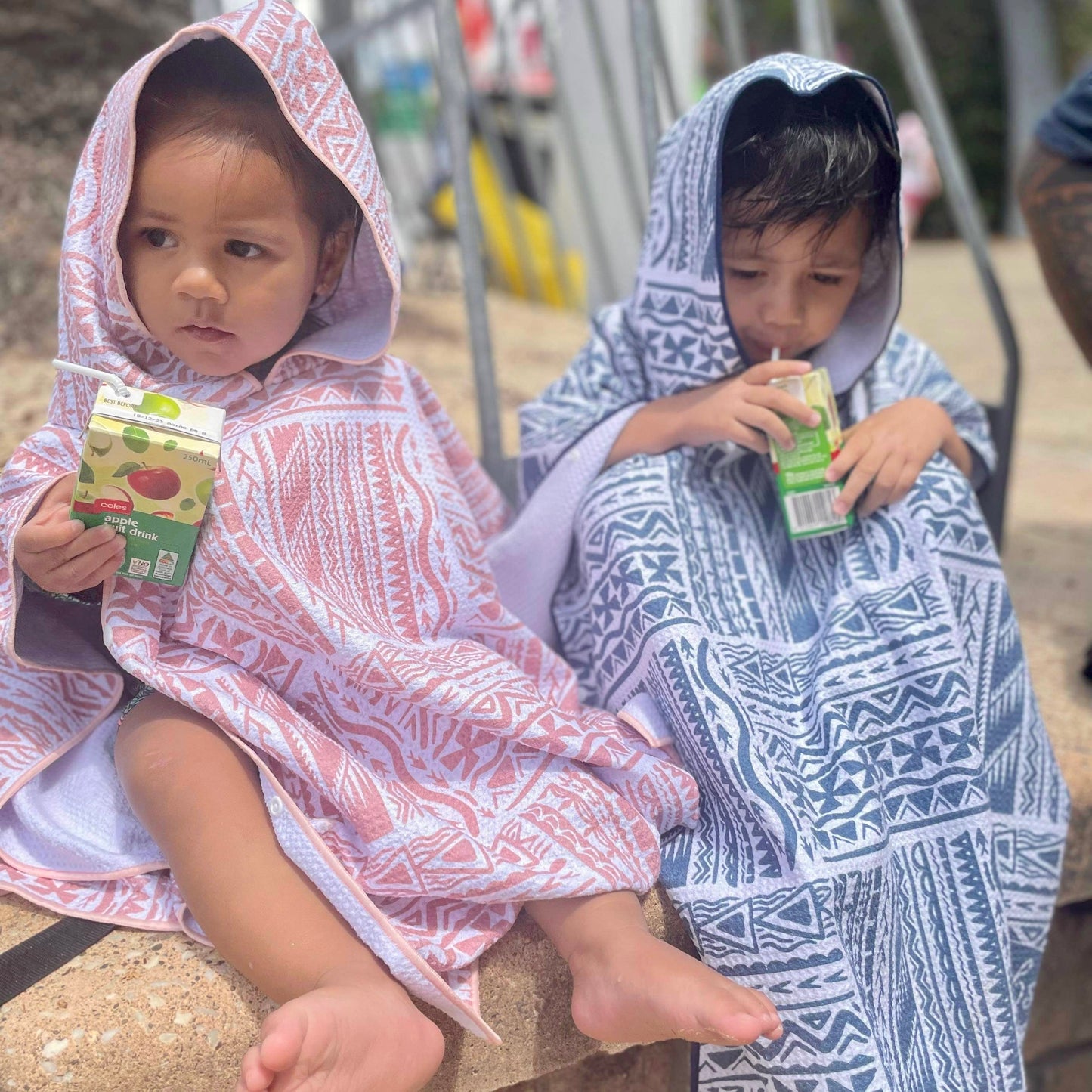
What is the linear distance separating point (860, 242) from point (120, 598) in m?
1.05

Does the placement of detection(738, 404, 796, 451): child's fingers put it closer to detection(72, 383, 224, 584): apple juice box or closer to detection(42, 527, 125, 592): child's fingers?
detection(72, 383, 224, 584): apple juice box

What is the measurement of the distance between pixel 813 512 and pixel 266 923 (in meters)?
0.84

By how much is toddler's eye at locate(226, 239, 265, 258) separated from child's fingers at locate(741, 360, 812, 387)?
0.64 meters

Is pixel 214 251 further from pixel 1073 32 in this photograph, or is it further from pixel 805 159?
pixel 1073 32

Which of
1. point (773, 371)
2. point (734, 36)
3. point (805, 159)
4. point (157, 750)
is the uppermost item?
point (734, 36)

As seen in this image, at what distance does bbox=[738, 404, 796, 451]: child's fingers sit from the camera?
59.6 inches

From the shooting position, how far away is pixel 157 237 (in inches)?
51.6

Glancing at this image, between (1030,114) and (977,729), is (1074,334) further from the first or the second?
(1030,114)

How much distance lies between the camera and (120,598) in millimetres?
1306

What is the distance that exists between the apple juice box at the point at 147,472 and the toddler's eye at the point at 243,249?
8.2 inches

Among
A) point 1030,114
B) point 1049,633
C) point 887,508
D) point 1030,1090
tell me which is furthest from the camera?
point 1030,114

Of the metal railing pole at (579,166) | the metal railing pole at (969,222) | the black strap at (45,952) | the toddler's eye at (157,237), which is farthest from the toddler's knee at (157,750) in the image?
the metal railing pole at (579,166)

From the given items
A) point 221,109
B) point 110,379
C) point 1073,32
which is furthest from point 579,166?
point 1073,32

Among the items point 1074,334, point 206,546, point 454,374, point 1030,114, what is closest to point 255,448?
point 206,546
